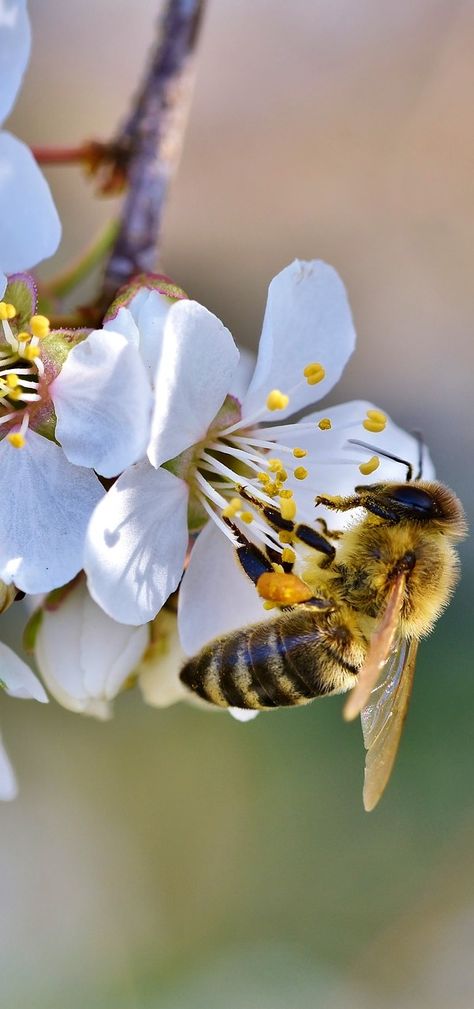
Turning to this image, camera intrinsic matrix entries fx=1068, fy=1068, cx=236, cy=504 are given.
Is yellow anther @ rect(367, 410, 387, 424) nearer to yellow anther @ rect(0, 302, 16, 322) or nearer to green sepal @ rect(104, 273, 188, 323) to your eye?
green sepal @ rect(104, 273, 188, 323)

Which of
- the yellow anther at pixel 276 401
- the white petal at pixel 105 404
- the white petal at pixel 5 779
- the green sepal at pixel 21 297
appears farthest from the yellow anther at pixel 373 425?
the white petal at pixel 5 779

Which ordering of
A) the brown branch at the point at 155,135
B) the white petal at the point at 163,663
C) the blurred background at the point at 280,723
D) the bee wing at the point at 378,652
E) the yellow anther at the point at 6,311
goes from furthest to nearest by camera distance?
the blurred background at the point at 280,723 < the brown branch at the point at 155,135 < the white petal at the point at 163,663 < the yellow anther at the point at 6,311 < the bee wing at the point at 378,652

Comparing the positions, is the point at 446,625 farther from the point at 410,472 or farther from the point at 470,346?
the point at 410,472

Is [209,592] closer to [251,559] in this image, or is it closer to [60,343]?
[251,559]

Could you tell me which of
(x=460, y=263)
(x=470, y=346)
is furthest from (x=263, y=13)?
(x=470, y=346)

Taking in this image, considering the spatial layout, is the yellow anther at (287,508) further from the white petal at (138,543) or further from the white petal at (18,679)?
the white petal at (18,679)

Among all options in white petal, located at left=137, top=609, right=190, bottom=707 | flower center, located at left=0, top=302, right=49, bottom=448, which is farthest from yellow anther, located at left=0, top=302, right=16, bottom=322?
white petal, located at left=137, top=609, right=190, bottom=707
